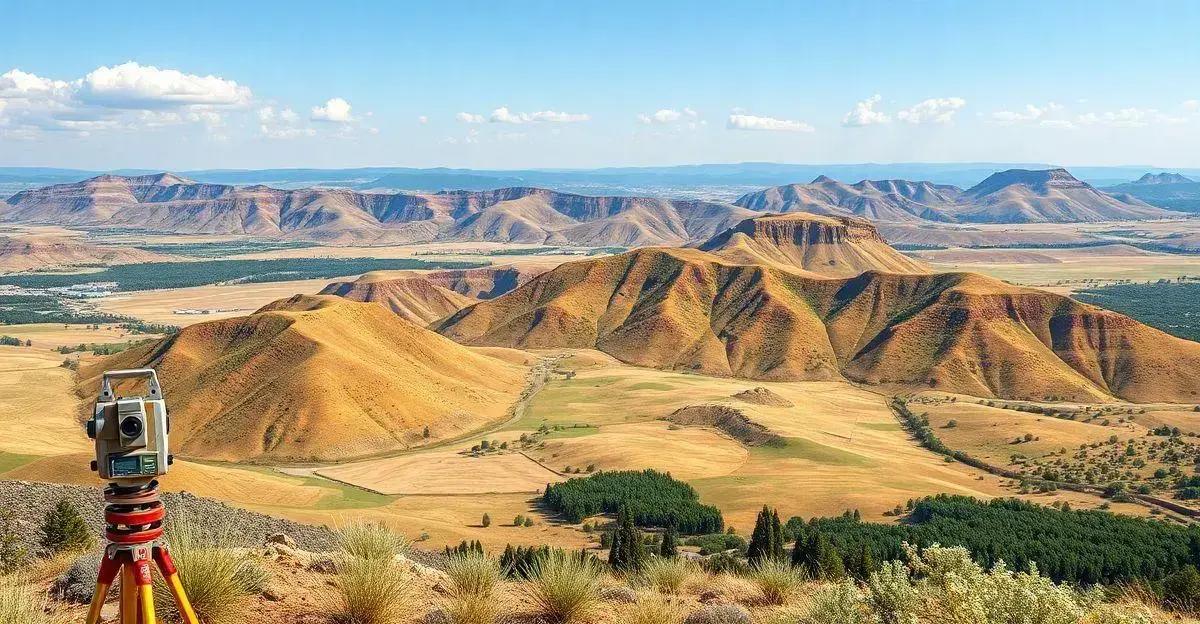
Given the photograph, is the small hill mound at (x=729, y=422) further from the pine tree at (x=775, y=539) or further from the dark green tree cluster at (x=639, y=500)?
the pine tree at (x=775, y=539)

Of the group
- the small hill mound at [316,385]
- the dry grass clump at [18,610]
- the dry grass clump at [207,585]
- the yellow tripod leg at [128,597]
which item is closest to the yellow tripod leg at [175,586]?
the yellow tripod leg at [128,597]

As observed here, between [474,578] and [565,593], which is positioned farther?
[474,578]

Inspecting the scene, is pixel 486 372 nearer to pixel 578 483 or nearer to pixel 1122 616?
pixel 578 483

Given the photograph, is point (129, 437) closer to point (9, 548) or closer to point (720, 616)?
point (720, 616)

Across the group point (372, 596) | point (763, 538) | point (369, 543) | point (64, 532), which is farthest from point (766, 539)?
point (372, 596)

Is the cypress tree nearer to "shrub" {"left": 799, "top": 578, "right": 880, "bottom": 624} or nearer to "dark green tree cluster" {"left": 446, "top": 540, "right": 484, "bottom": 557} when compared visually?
"dark green tree cluster" {"left": 446, "top": 540, "right": 484, "bottom": 557}

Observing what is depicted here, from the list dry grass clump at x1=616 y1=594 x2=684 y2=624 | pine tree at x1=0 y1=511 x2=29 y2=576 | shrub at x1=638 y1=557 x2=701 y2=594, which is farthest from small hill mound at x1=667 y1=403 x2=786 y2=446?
dry grass clump at x1=616 y1=594 x2=684 y2=624

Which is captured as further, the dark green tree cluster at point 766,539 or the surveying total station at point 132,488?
the dark green tree cluster at point 766,539

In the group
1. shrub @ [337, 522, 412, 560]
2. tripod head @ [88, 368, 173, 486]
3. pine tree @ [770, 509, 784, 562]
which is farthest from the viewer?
pine tree @ [770, 509, 784, 562]
